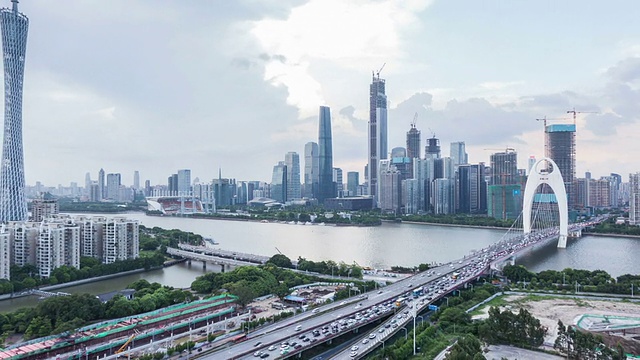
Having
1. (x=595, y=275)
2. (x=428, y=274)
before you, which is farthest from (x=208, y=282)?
(x=595, y=275)

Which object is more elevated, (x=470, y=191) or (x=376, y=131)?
(x=376, y=131)

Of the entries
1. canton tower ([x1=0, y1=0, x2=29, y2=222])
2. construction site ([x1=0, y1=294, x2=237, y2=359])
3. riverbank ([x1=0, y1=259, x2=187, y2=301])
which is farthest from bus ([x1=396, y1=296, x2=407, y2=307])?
canton tower ([x1=0, y1=0, x2=29, y2=222])

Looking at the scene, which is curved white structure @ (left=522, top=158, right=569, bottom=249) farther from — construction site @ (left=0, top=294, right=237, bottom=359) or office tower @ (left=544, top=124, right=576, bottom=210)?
office tower @ (left=544, top=124, right=576, bottom=210)

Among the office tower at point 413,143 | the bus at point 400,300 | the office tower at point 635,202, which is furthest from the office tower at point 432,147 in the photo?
the bus at point 400,300

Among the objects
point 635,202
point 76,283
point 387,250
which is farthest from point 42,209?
point 635,202

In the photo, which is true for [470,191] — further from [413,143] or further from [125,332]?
[125,332]

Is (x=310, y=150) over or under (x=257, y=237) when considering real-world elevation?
over

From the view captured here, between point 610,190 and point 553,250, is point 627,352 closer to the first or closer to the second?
point 553,250
